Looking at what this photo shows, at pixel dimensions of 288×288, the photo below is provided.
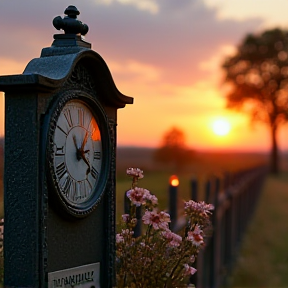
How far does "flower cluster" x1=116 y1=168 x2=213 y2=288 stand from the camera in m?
3.79

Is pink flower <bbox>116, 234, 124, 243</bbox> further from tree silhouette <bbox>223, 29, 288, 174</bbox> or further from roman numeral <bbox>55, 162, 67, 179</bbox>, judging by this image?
tree silhouette <bbox>223, 29, 288, 174</bbox>

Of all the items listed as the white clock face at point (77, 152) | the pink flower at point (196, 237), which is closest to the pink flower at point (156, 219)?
the pink flower at point (196, 237)

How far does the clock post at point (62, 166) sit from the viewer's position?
132 inches

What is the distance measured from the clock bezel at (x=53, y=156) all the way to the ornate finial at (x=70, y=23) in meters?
0.42

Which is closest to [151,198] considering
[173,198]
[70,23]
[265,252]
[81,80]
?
[81,80]

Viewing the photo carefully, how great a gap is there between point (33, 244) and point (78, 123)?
803mm

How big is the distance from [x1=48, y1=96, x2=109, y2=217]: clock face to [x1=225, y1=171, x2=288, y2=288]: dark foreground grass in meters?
7.97

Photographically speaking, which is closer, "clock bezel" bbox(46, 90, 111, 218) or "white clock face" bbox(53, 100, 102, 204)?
"clock bezel" bbox(46, 90, 111, 218)

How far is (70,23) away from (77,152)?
804 mm

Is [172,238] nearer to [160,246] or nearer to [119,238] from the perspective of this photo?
[160,246]

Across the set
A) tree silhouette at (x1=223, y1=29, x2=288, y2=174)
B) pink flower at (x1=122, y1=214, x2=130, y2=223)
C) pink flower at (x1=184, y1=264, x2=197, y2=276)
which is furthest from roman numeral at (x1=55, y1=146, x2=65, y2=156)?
tree silhouette at (x1=223, y1=29, x2=288, y2=174)

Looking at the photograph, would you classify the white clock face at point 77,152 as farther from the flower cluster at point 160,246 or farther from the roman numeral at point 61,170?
the flower cluster at point 160,246

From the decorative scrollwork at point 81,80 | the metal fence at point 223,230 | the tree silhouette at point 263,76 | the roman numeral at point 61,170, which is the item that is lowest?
the metal fence at point 223,230

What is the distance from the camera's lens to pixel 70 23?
3898 mm
